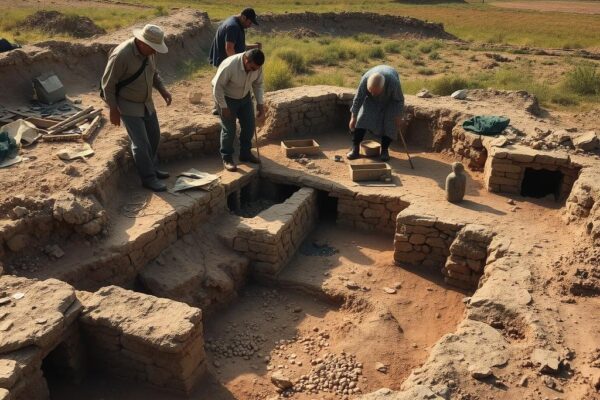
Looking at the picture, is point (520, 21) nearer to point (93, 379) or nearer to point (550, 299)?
point (550, 299)

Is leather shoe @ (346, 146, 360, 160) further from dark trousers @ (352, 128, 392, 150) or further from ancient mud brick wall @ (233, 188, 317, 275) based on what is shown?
ancient mud brick wall @ (233, 188, 317, 275)

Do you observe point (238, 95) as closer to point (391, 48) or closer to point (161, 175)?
point (161, 175)

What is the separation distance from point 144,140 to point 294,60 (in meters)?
9.41

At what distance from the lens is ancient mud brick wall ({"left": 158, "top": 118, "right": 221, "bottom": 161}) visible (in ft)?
25.9

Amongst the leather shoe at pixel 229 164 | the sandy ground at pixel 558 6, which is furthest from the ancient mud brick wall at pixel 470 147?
the sandy ground at pixel 558 6

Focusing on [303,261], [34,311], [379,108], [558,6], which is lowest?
[303,261]

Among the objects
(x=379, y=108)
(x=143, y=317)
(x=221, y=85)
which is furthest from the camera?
(x=379, y=108)

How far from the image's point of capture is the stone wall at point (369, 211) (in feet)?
24.3

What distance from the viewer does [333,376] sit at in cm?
521

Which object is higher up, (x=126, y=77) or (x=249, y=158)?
(x=126, y=77)

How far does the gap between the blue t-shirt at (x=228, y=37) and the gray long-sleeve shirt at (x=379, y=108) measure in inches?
82.3

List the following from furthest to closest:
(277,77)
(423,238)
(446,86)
Answer: (277,77) → (446,86) → (423,238)

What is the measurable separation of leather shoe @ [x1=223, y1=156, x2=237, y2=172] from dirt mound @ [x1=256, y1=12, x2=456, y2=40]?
56.0 feet

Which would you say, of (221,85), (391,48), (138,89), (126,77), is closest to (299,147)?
(221,85)
